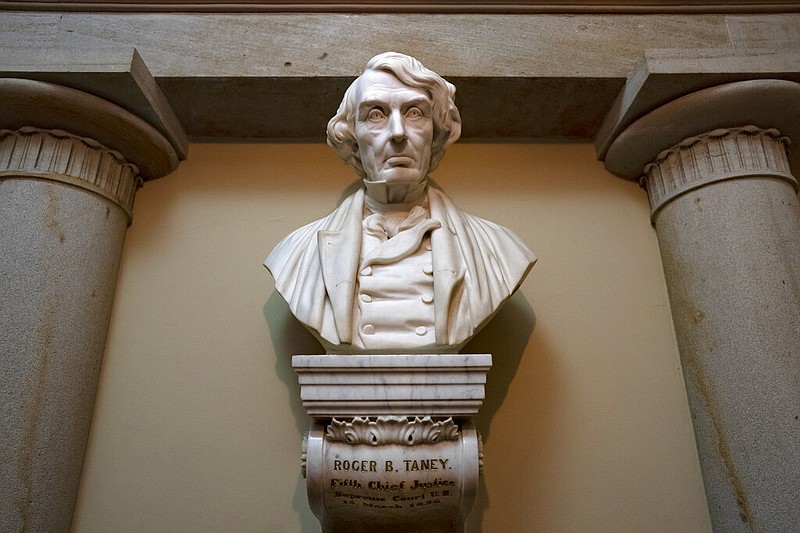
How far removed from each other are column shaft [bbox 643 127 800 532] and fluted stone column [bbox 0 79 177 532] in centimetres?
237

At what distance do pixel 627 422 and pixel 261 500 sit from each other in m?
1.48

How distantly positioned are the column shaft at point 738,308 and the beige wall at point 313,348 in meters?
0.14

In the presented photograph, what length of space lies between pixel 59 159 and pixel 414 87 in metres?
1.56

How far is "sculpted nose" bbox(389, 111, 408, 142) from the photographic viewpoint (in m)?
2.41

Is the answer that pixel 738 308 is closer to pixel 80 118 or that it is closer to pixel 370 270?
pixel 370 270

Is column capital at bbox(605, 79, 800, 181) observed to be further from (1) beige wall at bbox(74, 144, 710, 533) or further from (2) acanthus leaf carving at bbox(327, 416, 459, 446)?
(2) acanthus leaf carving at bbox(327, 416, 459, 446)

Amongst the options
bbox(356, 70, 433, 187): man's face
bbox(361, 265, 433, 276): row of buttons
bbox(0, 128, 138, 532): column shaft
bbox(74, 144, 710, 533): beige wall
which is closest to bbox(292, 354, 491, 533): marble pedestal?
bbox(361, 265, 433, 276): row of buttons

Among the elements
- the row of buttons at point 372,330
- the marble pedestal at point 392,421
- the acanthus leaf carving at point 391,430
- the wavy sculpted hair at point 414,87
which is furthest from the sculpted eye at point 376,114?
the acanthus leaf carving at point 391,430

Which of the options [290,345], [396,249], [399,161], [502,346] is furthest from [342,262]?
[502,346]

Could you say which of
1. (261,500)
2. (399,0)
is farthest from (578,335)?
(399,0)

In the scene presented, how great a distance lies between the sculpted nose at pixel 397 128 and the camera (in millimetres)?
2410

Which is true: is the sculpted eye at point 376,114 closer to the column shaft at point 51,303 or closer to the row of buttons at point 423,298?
the row of buttons at point 423,298

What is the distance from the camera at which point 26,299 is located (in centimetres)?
266

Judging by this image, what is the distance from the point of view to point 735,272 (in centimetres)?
275
